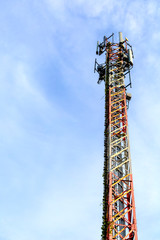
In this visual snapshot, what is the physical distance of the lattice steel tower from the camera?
23172 millimetres

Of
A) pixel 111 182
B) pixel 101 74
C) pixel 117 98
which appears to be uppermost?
pixel 101 74

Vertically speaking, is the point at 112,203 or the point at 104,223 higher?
the point at 112,203

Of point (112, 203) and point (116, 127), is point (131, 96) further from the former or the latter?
point (112, 203)

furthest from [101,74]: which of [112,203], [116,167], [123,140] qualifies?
[112,203]

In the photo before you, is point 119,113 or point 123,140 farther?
point 119,113

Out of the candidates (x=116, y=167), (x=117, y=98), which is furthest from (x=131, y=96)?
(x=116, y=167)

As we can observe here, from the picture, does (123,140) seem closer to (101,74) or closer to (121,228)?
(121,228)

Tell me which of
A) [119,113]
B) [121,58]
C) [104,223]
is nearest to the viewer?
[104,223]

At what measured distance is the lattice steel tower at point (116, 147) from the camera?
23.2m

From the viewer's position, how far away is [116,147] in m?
28.3

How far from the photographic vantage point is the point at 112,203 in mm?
23641

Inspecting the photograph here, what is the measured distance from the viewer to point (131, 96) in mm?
33438

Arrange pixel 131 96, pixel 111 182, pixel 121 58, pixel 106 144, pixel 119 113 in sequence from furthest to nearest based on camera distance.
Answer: pixel 121 58 → pixel 131 96 → pixel 119 113 → pixel 106 144 → pixel 111 182

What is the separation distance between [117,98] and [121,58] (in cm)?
696
